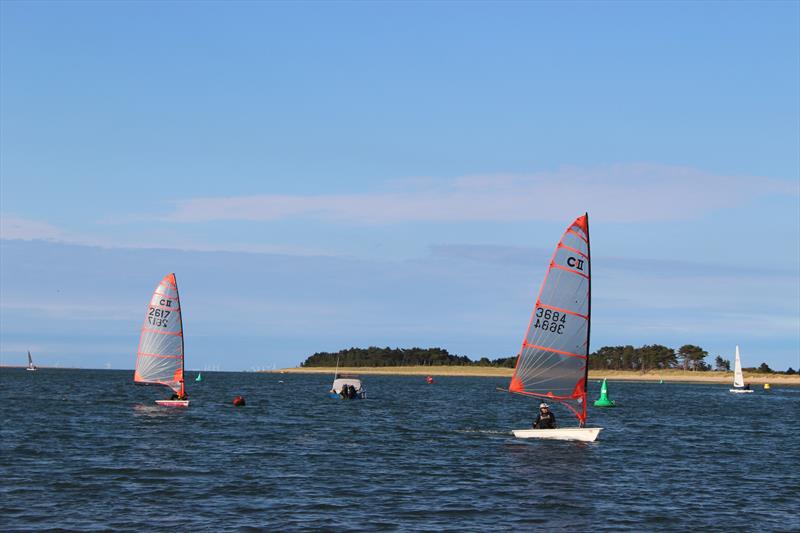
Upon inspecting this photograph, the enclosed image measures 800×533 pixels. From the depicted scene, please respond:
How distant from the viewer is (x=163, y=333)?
78062 mm

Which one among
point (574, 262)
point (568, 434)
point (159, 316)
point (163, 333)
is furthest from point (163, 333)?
point (574, 262)

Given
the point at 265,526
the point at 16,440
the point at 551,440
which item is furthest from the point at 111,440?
the point at 265,526

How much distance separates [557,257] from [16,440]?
102 ft

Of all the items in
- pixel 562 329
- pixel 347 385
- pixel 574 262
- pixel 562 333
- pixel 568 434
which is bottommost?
pixel 568 434

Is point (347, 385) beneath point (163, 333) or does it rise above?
beneath

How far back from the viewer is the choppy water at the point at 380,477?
29453 mm

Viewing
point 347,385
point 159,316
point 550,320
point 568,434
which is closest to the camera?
point 550,320

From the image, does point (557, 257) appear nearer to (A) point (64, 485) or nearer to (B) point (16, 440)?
(A) point (64, 485)

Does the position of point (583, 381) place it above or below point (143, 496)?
above

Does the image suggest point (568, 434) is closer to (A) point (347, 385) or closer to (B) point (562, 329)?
(B) point (562, 329)

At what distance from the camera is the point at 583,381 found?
1955 inches

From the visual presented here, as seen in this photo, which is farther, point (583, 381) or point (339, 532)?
point (583, 381)

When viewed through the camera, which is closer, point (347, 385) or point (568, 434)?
point (568, 434)

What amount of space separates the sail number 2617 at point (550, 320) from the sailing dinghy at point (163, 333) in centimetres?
3828
